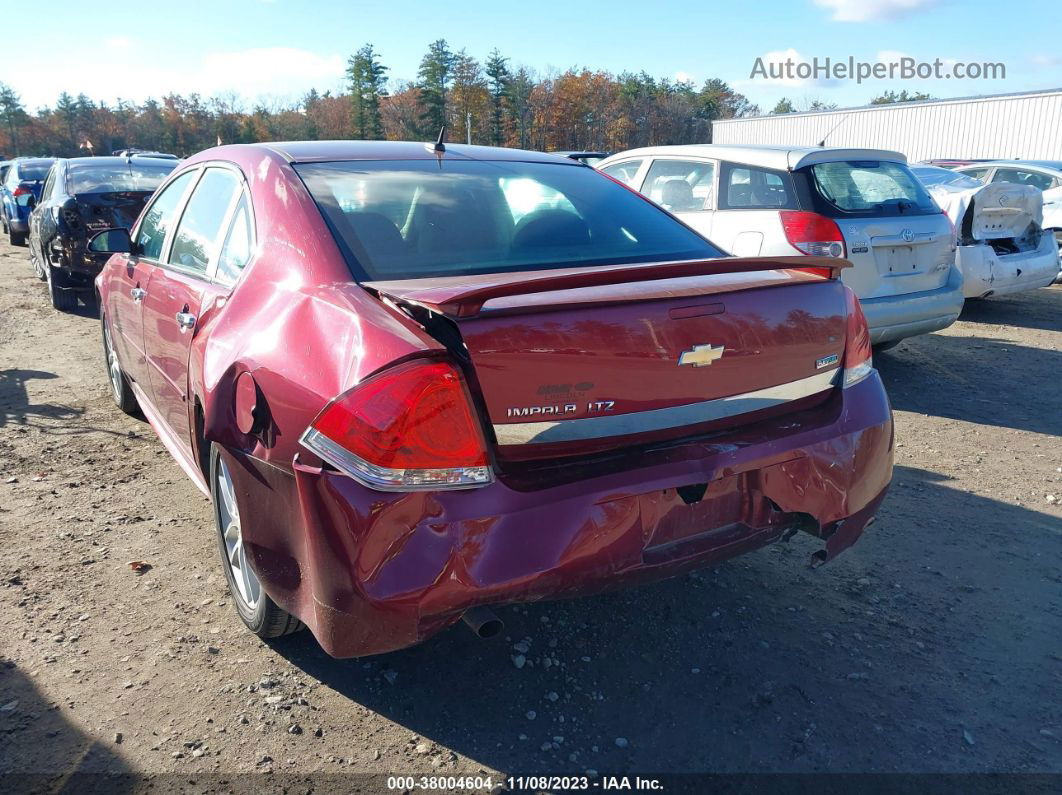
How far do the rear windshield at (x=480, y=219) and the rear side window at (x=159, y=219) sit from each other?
1.30 metres

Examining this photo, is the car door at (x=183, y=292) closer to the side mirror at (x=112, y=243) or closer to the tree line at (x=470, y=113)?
the side mirror at (x=112, y=243)

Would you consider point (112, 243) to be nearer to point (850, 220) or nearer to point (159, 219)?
point (159, 219)

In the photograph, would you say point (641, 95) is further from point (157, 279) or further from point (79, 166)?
point (157, 279)

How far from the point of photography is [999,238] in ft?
27.7

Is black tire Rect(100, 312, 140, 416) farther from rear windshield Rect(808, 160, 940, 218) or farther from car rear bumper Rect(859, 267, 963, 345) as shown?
car rear bumper Rect(859, 267, 963, 345)

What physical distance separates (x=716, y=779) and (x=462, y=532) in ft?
3.28

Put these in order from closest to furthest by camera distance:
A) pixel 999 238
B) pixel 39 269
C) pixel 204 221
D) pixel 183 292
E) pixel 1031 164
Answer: pixel 183 292 < pixel 204 221 < pixel 999 238 < pixel 39 269 < pixel 1031 164

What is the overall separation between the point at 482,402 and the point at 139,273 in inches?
106

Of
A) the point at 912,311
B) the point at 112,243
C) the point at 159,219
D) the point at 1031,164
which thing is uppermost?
the point at 1031,164

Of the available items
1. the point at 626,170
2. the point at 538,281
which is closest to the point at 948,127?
the point at 626,170

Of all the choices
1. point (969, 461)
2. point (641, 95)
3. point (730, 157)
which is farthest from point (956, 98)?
point (641, 95)

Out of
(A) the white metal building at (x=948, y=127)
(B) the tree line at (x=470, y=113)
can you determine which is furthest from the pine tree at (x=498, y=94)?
(A) the white metal building at (x=948, y=127)

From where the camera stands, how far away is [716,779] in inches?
86.7

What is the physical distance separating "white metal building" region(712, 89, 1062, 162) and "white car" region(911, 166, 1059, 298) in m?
15.1
